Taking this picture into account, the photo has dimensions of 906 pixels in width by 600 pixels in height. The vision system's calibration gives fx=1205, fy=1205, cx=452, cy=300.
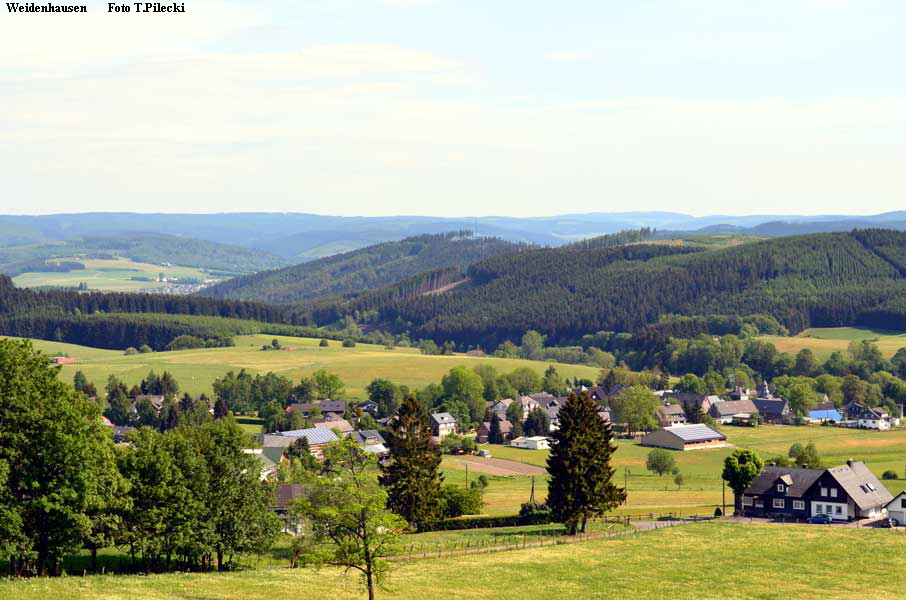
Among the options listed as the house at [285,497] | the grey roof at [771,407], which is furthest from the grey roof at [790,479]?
the grey roof at [771,407]

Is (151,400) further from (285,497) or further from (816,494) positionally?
(816,494)

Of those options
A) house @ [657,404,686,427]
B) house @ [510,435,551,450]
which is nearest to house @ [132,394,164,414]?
house @ [510,435,551,450]

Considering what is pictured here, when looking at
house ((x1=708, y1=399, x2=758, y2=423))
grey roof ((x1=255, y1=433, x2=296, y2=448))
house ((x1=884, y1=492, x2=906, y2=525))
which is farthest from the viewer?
house ((x1=708, y1=399, x2=758, y2=423))

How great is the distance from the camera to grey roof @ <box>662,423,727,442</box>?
14800 cm

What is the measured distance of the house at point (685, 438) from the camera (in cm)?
14700

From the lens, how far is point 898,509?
291 ft

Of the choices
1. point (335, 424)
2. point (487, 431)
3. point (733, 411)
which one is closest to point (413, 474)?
point (335, 424)

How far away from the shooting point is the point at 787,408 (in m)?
183

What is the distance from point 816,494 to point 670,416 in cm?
8072

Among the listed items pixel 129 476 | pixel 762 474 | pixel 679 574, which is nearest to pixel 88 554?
pixel 129 476

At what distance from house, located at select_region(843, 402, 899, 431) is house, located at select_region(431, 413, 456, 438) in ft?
187

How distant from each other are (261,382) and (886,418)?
90733mm

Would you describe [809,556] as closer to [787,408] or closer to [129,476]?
[129,476]

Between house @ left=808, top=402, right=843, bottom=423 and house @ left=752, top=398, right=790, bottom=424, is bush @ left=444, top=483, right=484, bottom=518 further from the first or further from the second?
house @ left=808, top=402, right=843, bottom=423
